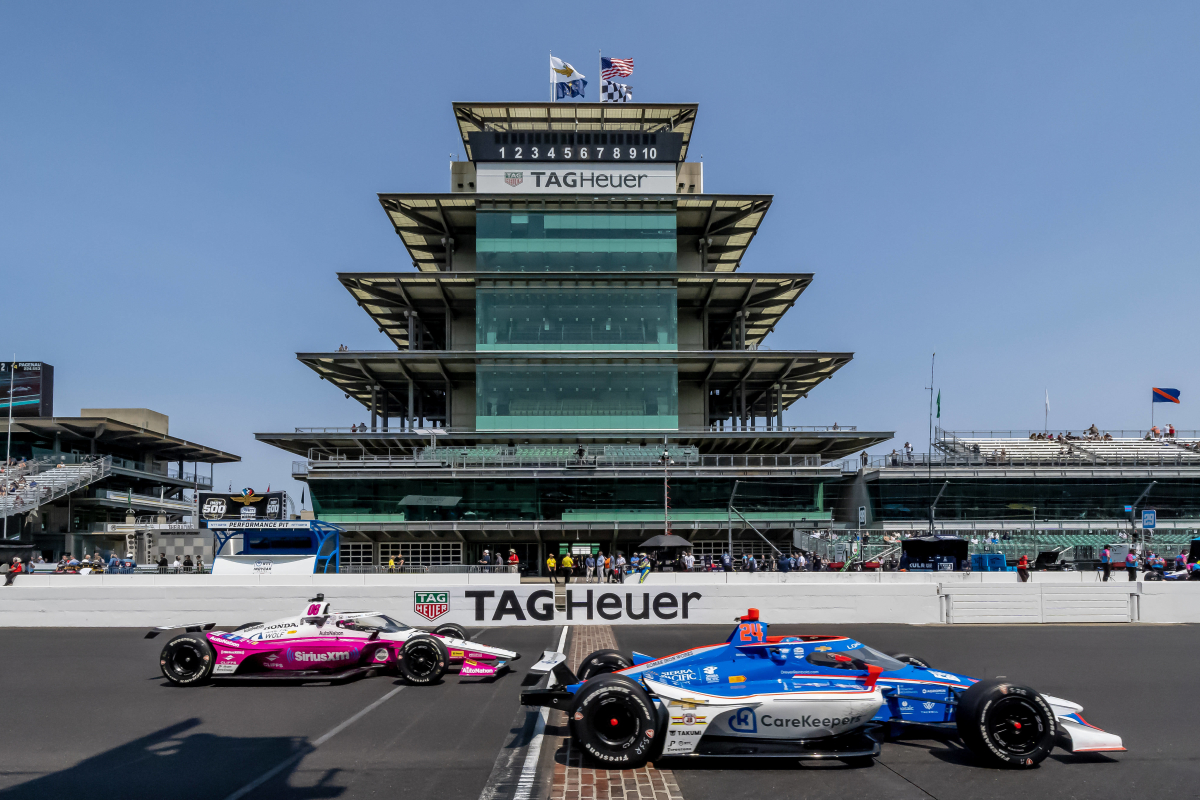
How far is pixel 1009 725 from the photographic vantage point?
8445 millimetres

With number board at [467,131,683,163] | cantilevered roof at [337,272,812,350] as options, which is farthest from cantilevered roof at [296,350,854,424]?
number board at [467,131,683,163]

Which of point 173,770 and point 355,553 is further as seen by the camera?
point 355,553

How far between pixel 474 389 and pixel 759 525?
21.0 metres

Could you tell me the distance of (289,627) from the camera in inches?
551

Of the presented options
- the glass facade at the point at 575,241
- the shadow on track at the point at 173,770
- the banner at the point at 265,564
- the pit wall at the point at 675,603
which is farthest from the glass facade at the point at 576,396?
the shadow on track at the point at 173,770

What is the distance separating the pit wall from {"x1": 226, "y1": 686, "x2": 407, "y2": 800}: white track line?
973cm

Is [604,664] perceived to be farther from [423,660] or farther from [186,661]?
[186,661]

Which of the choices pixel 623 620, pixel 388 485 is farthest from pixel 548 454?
pixel 623 620

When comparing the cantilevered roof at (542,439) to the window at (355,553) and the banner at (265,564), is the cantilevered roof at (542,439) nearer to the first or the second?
the window at (355,553)

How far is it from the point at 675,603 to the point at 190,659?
12.5 m

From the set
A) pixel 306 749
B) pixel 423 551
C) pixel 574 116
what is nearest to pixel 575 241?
pixel 574 116

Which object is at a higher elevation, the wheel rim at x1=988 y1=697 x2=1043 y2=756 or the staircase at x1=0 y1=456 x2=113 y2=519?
the staircase at x1=0 y1=456 x2=113 y2=519

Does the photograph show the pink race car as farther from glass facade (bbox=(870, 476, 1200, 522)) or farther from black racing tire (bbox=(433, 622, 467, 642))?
glass facade (bbox=(870, 476, 1200, 522))

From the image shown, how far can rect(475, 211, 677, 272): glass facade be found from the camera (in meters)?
52.4
